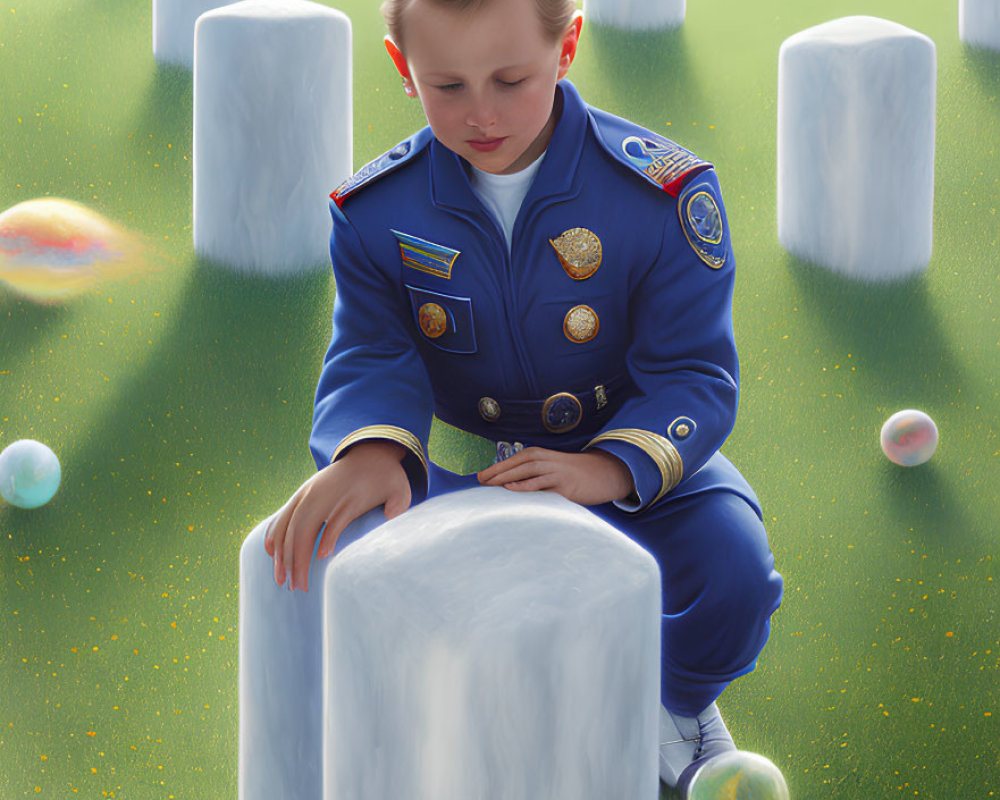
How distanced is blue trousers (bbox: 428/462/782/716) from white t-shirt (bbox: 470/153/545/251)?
23cm

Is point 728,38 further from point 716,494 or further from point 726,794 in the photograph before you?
point 726,794

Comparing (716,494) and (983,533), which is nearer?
(716,494)

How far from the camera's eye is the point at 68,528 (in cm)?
151

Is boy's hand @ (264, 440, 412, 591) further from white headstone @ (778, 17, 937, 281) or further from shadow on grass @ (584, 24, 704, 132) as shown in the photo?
shadow on grass @ (584, 24, 704, 132)

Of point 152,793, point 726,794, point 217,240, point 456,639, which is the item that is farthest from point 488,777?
point 217,240

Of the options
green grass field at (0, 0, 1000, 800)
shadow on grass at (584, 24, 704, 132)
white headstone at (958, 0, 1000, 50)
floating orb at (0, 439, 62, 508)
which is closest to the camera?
green grass field at (0, 0, 1000, 800)

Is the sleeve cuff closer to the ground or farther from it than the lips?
closer to the ground

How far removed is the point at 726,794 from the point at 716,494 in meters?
0.27

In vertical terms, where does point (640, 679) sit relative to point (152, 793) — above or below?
above

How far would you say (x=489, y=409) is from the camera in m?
1.21

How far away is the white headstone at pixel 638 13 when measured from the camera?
2258 mm

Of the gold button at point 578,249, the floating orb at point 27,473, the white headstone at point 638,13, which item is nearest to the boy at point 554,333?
the gold button at point 578,249

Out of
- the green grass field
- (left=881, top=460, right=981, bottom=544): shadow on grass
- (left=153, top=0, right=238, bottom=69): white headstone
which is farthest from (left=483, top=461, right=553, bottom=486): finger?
(left=153, top=0, right=238, bottom=69): white headstone

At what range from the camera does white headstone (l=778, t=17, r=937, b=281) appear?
1812 millimetres
